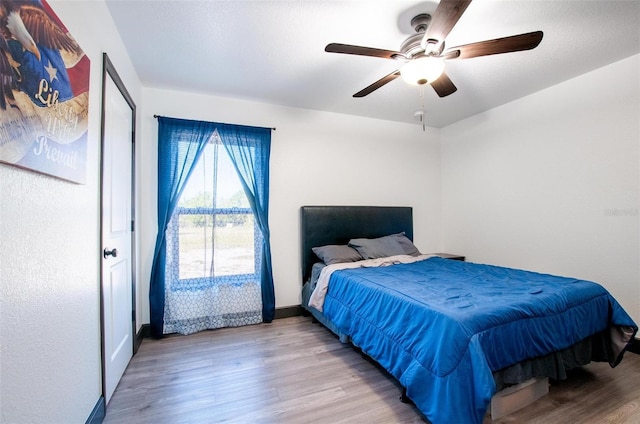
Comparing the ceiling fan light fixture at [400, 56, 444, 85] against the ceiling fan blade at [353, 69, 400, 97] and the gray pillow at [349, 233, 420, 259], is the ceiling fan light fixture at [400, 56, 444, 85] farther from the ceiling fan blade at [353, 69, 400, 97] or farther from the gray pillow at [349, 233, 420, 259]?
the gray pillow at [349, 233, 420, 259]

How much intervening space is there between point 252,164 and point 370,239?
1.77 meters

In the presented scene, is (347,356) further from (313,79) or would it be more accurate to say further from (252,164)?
(313,79)

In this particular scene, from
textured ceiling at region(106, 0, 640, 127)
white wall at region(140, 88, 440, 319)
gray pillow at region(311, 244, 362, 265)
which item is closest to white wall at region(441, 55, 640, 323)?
textured ceiling at region(106, 0, 640, 127)

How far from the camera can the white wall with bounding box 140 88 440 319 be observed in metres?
2.97

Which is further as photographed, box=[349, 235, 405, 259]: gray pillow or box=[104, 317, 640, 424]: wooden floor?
box=[349, 235, 405, 259]: gray pillow

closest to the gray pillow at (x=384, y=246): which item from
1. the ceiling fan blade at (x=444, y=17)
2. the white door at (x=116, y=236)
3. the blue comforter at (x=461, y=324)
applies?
the blue comforter at (x=461, y=324)

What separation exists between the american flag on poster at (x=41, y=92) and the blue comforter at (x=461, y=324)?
1982 millimetres

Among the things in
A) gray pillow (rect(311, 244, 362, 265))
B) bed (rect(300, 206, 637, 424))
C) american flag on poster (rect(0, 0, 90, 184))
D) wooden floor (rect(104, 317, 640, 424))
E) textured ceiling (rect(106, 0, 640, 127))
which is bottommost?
wooden floor (rect(104, 317, 640, 424))

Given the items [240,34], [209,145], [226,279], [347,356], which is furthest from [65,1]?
[347,356]

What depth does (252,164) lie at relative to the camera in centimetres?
320

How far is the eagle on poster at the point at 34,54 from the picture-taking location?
33.0 inches

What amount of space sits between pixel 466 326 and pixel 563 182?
8.14 feet

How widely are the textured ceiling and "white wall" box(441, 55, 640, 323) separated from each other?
0.24 meters

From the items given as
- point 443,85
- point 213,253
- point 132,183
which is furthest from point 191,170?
point 443,85
